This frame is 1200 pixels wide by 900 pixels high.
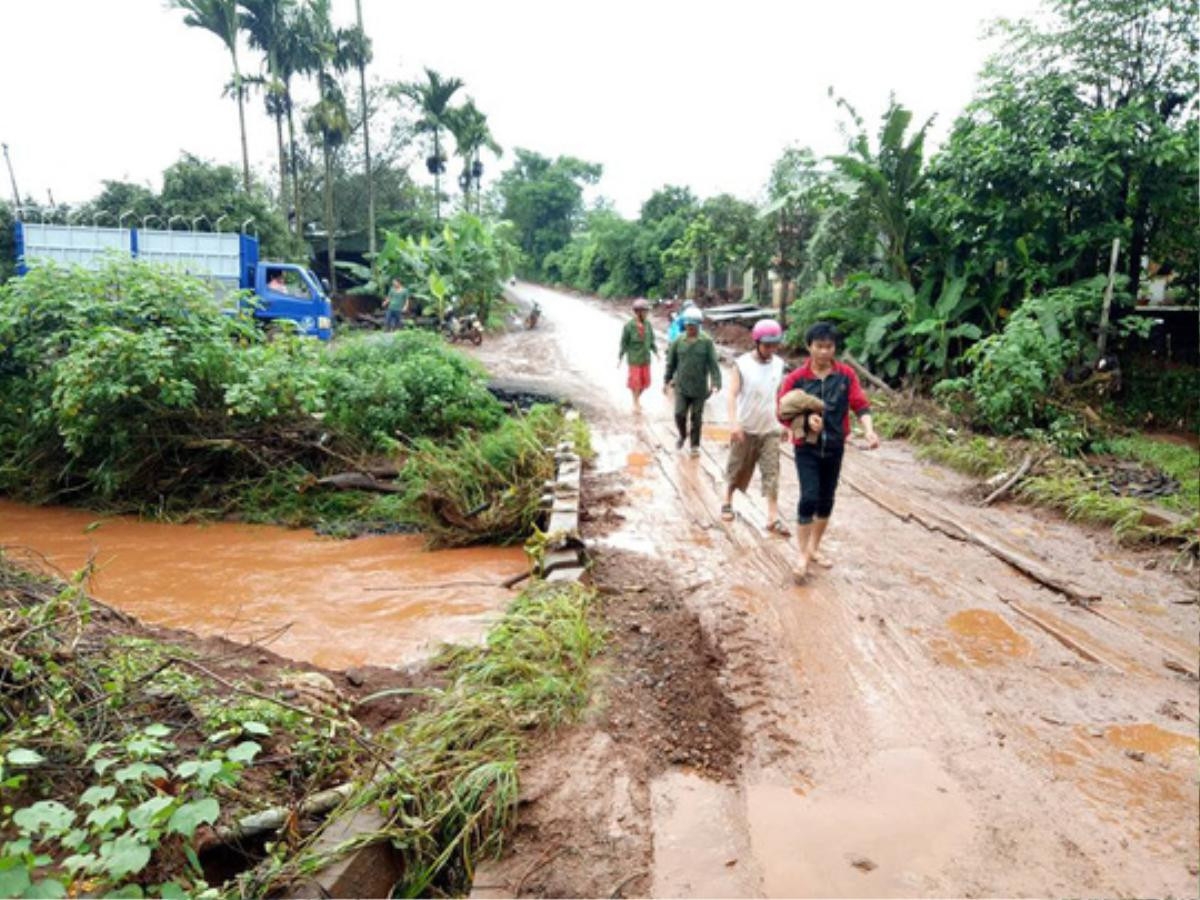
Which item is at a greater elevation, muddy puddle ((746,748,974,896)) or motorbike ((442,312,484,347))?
motorbike ((442,312,484,347))

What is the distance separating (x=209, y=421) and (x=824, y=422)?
7.16 metres

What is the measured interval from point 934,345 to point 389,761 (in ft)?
39.0

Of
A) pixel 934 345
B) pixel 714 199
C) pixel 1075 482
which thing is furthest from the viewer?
pixel 714 199

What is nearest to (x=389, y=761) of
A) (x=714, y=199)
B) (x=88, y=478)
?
(x=88, y=478)

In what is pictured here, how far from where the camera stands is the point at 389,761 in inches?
116

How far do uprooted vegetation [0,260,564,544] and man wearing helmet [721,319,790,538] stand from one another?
7.54 ft

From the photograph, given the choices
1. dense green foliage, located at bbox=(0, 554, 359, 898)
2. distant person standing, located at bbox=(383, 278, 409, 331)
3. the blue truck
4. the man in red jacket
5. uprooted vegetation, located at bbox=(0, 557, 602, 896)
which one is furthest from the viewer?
distant person standing, located at bbox=(383, 278, 409, 331)

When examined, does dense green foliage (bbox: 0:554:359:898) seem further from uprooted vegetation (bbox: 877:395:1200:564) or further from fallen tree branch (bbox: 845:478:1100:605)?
uprooted vegetation (bbox: 877:395:1200:564)

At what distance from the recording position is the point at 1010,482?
7.57 meters

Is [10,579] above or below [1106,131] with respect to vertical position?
below

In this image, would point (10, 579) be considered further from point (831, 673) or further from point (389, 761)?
point (831, 673)

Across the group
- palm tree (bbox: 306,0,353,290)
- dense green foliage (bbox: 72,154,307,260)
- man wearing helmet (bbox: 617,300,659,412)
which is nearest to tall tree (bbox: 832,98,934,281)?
man wearing helmet (bbox: 617,300,659,412)

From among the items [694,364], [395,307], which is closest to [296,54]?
[395,307]

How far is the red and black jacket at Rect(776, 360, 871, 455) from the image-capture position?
195 inches
